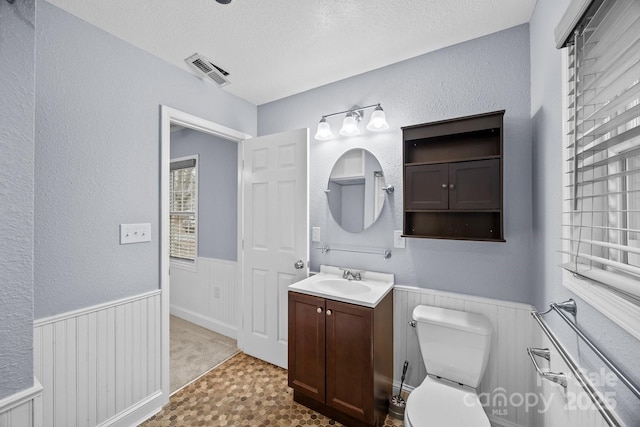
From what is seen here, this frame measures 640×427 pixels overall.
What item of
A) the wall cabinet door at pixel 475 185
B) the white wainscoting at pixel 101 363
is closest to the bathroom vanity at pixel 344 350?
the wall cabinet door at pixel 475 185

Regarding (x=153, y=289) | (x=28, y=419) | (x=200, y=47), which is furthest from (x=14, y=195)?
(x=200, y=47)

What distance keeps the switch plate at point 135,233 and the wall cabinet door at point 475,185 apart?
6.63ft

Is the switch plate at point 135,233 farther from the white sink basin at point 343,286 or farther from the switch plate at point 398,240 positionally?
the switch plate at point 398,240

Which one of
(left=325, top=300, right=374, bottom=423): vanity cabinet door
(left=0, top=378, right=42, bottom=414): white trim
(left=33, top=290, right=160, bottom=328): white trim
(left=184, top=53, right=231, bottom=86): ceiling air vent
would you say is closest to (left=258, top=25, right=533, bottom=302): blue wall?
(left=325, top=300, right=374, bottom=423): vanity cabinet door

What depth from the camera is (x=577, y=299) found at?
969 mm

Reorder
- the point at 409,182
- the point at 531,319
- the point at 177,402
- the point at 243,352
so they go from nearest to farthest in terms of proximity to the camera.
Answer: the point at 531,319
the point at 409,182
the point at 177,402
the point at 243,352

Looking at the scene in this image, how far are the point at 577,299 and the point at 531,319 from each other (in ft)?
2.44

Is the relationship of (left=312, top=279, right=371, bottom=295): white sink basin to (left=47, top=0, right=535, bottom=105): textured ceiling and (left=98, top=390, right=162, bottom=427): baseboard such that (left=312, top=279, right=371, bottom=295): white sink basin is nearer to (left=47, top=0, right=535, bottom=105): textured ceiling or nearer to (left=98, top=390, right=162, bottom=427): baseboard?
(left=98, top=390, right=162, bottom=427): baseboard

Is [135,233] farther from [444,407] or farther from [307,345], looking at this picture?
[444,407]

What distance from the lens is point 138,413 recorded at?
5.70 ft

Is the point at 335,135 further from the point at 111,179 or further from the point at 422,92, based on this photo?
the point at 111,179

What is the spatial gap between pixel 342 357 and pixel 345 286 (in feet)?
1.68

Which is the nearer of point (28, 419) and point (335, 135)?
point (28, 419)

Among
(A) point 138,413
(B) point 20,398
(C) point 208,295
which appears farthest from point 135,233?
(C) point 208,295
